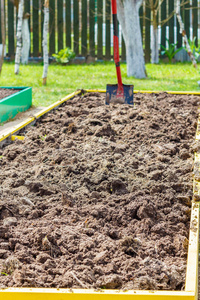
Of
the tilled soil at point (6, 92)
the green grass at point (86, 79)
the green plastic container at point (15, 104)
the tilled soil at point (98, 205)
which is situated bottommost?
the tilled soil at point (98, 205)

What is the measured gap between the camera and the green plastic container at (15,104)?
5144mm

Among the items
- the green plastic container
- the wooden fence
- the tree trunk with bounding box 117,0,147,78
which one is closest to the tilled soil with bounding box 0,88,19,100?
the green plastic container

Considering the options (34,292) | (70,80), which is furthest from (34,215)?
(70,80)

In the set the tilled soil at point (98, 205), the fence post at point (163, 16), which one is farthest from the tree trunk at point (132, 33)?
the tilled soil at point (98, 205)

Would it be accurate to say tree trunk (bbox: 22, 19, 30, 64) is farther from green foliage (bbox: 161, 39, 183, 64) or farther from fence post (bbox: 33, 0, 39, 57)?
green foliage (bbox: 161, 39, 183, 64)

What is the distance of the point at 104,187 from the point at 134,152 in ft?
2.76

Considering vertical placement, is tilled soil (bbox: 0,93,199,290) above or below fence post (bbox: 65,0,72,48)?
below

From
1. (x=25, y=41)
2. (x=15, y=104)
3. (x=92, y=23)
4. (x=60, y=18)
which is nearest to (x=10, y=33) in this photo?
(x=25, y=41)

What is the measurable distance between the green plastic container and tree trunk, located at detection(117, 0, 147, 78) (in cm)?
334

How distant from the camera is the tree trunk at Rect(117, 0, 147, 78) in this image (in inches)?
331

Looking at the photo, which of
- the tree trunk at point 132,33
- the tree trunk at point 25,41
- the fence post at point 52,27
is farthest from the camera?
the fence post at point 52,27

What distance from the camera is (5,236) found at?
7.23ft

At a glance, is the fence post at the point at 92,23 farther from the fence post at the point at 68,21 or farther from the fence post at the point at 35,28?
the fence post at the point at 35,28

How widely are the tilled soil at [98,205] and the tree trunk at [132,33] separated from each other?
449cm
